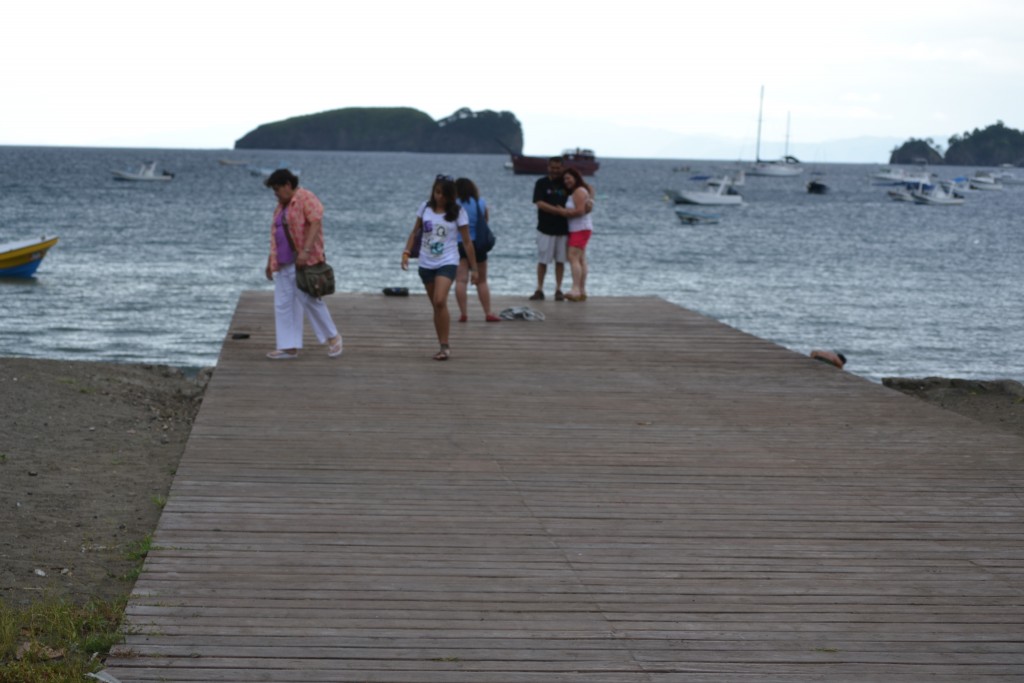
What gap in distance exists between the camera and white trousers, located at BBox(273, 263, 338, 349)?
36.1 ft

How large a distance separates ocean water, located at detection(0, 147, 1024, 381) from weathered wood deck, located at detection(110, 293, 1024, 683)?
543 centimetres

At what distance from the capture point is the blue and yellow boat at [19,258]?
30.2 metres

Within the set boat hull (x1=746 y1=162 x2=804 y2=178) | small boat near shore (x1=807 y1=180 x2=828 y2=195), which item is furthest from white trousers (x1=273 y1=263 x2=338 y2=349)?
boat hull (x1=746 y1=162 x2=804 y2=178)

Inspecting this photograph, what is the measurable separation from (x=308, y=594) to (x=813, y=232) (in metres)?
57.7

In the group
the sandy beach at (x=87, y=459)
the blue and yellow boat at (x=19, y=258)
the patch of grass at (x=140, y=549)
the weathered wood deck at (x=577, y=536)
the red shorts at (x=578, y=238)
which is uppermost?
the red shorts at (x=578, y=238)

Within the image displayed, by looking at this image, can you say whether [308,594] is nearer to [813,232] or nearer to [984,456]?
[984,456]

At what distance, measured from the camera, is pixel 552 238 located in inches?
601

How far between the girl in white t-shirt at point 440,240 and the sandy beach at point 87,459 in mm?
2412

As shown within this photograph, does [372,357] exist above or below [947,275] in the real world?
above

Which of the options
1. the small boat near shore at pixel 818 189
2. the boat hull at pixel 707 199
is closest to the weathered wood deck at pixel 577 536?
the boat hull at pixel 707 199

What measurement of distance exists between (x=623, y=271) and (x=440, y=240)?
2759 cm

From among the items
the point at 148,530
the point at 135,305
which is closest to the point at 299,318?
the point at 148,530

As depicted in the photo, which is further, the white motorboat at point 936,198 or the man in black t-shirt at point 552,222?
the white motorboat at point 936,198

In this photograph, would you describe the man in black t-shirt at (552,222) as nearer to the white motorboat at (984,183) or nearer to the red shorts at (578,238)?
the red shorts at (578,238)
